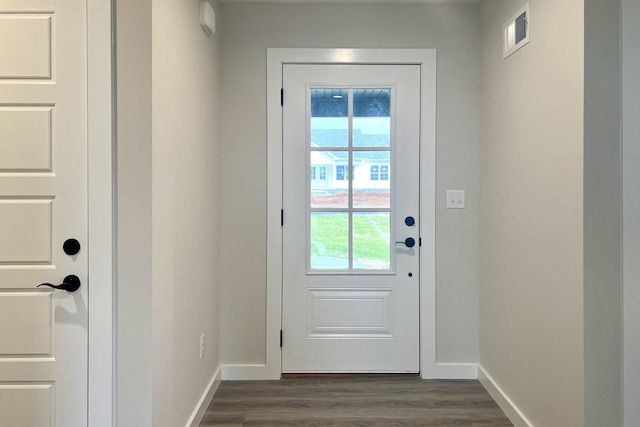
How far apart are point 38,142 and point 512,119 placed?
2.16m

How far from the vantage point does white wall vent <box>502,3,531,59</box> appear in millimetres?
1784

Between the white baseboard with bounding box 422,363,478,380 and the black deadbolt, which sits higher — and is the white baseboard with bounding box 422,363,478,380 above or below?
below

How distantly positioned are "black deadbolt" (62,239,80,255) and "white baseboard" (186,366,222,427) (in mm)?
984

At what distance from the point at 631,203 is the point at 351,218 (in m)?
1.49

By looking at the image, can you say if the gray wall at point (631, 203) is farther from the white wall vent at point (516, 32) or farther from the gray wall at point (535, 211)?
the white wall vent at point (516, 32)

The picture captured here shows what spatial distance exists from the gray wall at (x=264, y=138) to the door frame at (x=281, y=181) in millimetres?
44

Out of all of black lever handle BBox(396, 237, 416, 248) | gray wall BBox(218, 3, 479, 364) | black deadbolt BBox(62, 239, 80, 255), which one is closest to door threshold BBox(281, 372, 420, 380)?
gray wall BBox(218, 3, 479, 364)

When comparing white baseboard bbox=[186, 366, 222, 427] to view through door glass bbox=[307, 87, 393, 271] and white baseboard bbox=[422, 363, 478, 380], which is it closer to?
view through door glass bbox=[307, 87, 393, 271]

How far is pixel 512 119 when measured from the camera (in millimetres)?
1937

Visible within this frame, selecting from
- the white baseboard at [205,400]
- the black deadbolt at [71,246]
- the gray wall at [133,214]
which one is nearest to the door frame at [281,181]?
the white baseboard at [205,400]

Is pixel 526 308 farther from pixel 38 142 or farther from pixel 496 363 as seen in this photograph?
pixel 38 142

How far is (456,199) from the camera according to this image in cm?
238

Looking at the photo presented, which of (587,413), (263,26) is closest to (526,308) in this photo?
(587,413)

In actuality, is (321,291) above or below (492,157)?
below
